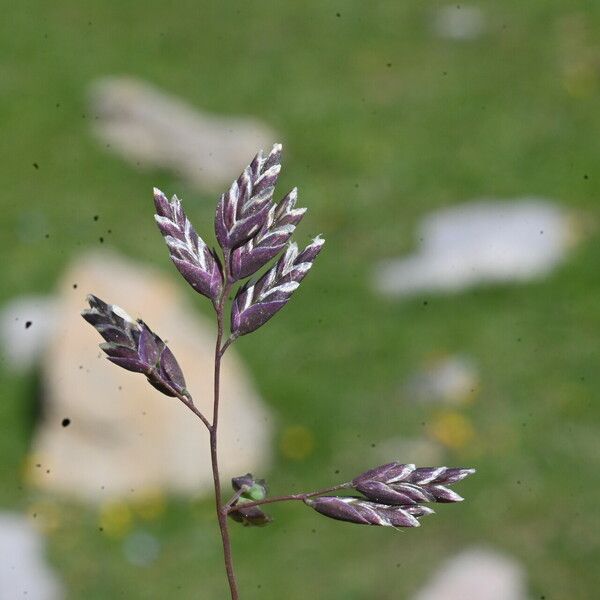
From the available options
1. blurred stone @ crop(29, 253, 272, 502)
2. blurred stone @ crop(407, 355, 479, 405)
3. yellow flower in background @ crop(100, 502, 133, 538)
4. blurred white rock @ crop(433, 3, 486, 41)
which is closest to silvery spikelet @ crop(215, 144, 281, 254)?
blurred stone @ crop(29, 253, 272, 502)

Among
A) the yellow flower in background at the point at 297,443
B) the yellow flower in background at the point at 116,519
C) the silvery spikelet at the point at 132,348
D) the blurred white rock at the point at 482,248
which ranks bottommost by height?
the yellow flower in background at the point at 116,519

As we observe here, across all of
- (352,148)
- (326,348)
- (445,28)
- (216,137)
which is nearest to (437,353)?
(326,348)

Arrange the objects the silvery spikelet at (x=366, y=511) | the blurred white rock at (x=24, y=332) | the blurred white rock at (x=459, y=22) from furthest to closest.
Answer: the blurred white rock at (x=459, y=22) < the blurred white rock at (x=24, y=332) < the silvery spikelet at (x=366, y=511)

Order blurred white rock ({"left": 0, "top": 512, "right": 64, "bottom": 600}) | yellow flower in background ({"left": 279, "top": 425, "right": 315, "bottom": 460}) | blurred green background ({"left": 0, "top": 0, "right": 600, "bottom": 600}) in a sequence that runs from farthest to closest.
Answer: yellow flower in background ({"left": 279, "top": 425, "right": 315, "bottom": 460}) → blurred green background ({"left": 0, "top": 0, "right": 600, "bottom": 600}) → blurred white rock ({"left": 0, "top": 512, "right": 64, "bottom": 600})

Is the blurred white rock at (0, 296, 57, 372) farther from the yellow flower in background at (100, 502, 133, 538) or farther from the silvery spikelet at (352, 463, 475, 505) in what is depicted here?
the silvery spikelet at (352, 463, 475, 505)

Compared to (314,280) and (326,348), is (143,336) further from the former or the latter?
(314,280)

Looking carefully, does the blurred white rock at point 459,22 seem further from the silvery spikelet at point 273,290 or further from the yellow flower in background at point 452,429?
the silvery spikelet at point 273,290

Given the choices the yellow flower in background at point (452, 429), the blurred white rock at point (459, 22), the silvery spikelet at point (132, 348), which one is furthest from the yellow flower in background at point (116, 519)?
the blurred white rock at point (459, 22)

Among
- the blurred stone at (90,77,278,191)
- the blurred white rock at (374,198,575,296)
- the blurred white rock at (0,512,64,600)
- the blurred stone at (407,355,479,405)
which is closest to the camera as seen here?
the blurred white rock at (0,512,64,600)
